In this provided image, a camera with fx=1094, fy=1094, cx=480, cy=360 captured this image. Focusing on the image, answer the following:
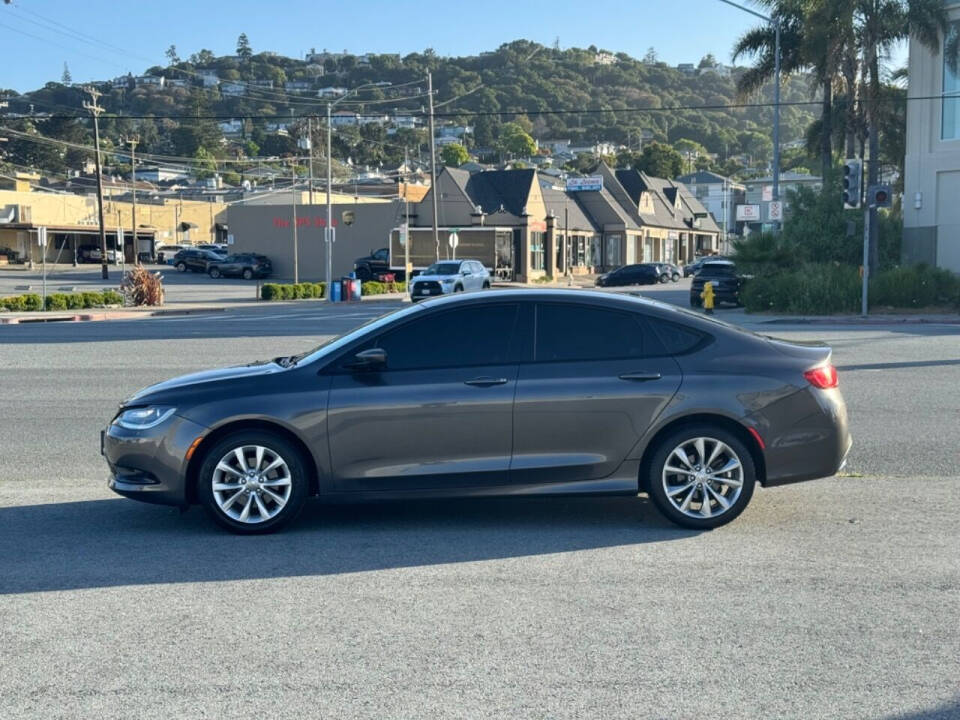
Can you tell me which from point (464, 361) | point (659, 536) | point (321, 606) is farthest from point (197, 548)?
point (659, 536)

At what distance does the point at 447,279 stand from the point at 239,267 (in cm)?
3077

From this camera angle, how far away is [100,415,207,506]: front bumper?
282 inches

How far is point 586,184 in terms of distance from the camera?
7519cm

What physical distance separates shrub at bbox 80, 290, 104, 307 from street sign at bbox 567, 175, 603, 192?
4167 centimetres

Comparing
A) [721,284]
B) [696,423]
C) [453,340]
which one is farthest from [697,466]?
[721,284]

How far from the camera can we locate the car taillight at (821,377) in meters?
7.45

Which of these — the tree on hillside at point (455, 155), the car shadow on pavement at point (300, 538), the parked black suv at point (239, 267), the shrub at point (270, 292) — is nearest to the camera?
the car shadow on pavement at point (300, 538)

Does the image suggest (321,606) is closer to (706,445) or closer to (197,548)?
(197,548)

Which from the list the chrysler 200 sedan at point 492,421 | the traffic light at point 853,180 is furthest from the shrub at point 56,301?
the chrysler 200 sedan at point 492,421

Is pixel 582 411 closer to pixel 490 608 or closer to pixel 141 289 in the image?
pixel 490 608

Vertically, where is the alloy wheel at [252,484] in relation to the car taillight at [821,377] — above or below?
below

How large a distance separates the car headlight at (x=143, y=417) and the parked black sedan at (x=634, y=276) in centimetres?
5588

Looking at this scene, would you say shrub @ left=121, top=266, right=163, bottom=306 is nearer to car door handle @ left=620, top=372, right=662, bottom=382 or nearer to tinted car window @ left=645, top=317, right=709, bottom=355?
tinted car window @ left=645, top=317, right=709, bottom=355

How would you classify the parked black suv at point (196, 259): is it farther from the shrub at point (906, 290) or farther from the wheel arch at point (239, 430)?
the wheel arch at point (239, 430)
